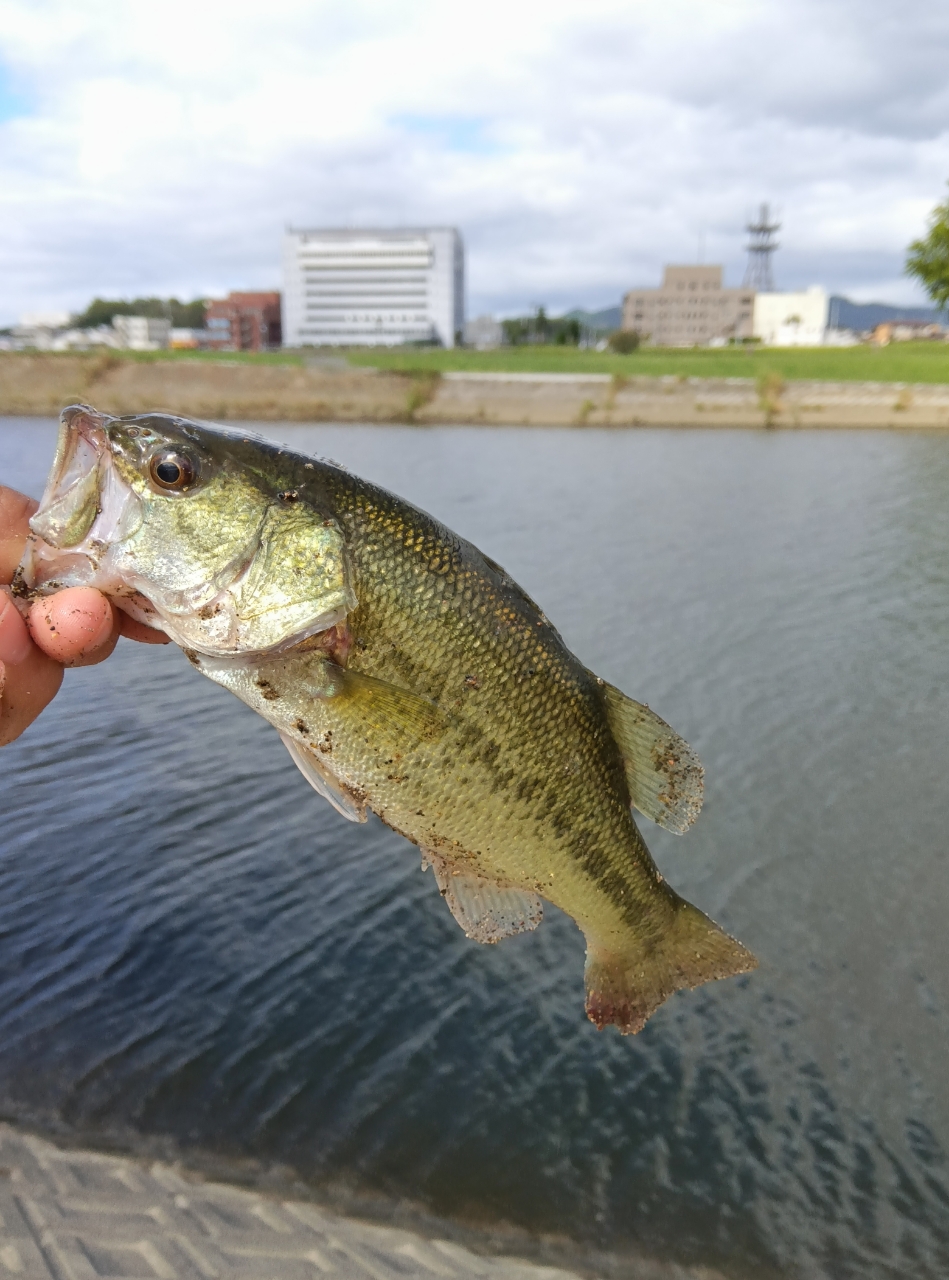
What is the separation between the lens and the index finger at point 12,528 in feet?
9.29

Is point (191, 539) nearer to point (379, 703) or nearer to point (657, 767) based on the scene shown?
point (379, 703)

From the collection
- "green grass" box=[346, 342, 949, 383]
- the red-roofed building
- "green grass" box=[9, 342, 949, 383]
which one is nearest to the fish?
"green grass" box=[9, 342, 949, 383]

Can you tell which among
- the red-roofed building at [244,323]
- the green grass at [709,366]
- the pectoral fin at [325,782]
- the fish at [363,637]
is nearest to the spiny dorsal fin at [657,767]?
the fish at [363,637]

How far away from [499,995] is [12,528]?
15.0 feet

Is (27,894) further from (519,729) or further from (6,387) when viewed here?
(6,387)

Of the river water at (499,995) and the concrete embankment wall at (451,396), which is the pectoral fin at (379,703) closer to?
the river water at (499,995)

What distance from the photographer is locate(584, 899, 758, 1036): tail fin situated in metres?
3.25

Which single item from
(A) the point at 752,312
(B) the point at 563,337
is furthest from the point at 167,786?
(A) the point at 752,312

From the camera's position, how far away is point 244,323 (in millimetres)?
172625

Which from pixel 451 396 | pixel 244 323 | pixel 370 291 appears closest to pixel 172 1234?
pixel 451 396

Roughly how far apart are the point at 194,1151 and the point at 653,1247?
241 cm

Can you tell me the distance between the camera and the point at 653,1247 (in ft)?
15.0

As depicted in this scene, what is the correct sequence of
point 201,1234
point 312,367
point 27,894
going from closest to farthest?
1. point 201,1234
2. point 27,894
3. point 312,367

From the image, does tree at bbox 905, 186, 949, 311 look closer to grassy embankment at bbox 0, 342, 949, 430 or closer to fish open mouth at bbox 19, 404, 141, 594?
grassy embankment at bbox 0, 342, 949, 430
